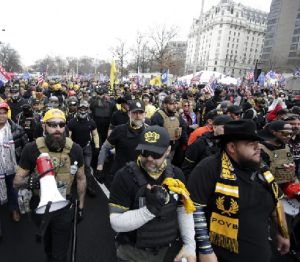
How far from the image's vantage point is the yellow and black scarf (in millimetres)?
2420

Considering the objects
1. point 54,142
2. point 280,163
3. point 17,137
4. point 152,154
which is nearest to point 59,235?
point 54,142

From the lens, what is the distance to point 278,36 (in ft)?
285

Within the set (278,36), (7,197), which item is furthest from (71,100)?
(278,36)

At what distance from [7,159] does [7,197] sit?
2.46 ft

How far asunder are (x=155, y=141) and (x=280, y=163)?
241 cm

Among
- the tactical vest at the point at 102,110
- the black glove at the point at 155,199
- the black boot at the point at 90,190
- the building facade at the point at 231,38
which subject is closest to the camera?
the black glove at the point at 155,199

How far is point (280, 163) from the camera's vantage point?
4.08 meters

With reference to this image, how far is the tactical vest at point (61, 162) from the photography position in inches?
132

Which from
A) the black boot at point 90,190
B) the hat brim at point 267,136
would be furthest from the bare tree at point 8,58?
the hat brim at point 267,136

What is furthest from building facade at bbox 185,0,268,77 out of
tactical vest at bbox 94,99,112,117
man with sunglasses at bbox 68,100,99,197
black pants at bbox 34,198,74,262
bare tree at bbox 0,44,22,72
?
black pants at bbox 34,198,74,262

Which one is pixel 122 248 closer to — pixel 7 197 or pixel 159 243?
pixel 159 243

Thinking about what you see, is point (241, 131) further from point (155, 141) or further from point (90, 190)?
point (90, 190)

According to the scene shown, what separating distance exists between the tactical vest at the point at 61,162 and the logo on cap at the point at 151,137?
1327 mm

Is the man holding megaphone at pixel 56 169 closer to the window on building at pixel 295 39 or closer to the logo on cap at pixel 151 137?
the logo on cap at pixel 151 137
